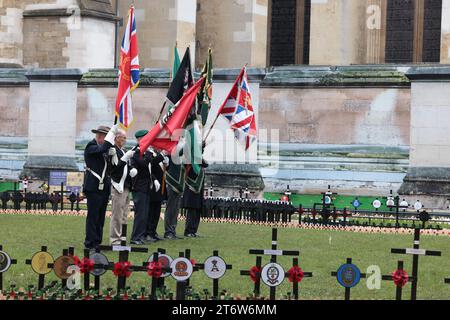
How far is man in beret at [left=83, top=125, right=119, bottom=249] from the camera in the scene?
1756 centimetres

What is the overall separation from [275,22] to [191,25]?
4702 millimetres

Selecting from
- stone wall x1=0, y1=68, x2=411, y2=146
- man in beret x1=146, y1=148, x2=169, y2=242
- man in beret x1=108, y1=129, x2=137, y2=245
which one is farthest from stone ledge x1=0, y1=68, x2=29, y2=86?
man in beret x1=108, y1=129, x2=137, y2=245

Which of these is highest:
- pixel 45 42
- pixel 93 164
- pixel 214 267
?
pixel 45 42

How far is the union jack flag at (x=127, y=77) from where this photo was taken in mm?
20422

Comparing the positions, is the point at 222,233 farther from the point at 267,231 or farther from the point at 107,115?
the point at 107,115

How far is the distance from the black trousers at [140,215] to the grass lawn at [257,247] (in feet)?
1.11

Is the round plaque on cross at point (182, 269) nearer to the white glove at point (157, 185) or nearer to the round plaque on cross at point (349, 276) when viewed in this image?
the round plaque on cross at point (349, 276)

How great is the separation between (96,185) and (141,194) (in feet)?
5.27

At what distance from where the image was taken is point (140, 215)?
19031 millimetres

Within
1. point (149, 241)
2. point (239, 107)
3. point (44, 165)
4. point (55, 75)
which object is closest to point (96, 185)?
point (149, 241)

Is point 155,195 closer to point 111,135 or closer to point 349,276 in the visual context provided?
point 111,135

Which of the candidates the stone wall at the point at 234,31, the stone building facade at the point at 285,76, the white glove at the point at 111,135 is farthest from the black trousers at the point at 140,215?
the stone wall at the point at 234,31

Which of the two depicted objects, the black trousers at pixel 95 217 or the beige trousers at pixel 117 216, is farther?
the beige trousers at pixel 117 216
